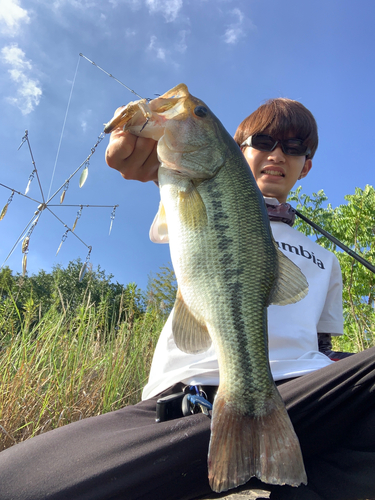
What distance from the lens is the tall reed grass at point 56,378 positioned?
3199 mm

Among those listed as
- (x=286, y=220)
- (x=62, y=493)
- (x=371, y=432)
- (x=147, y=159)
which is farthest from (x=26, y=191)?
(x=371, y=432)

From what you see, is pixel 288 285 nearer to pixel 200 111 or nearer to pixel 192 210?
pixel 192 210

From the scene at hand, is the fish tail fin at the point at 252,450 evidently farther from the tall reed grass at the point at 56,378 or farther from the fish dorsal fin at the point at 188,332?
the tall reed grass at the point at 56,378

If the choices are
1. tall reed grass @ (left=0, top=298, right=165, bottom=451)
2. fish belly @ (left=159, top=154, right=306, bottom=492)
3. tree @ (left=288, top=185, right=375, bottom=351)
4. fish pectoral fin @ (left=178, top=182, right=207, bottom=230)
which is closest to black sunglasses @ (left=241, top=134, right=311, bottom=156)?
fish belly @ (left=159, top=154, right=306, bottom=492)

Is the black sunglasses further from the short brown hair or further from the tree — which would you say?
the tree

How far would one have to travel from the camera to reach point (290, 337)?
76.0 inches

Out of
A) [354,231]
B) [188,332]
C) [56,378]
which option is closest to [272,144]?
[188,332]

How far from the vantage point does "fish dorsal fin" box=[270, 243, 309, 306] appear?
144 centimetres

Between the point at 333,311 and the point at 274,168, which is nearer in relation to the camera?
the point at 333,311

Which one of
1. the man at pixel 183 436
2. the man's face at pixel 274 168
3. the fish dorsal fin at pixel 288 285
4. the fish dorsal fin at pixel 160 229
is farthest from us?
the man's face at pixel 274 168

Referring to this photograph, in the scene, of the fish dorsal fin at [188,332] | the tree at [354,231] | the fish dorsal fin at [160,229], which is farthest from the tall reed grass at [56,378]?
the tree at [354,231]

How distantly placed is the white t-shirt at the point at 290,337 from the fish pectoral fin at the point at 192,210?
0.58m

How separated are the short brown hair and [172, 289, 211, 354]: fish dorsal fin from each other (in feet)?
6.24

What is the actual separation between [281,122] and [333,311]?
155cm
